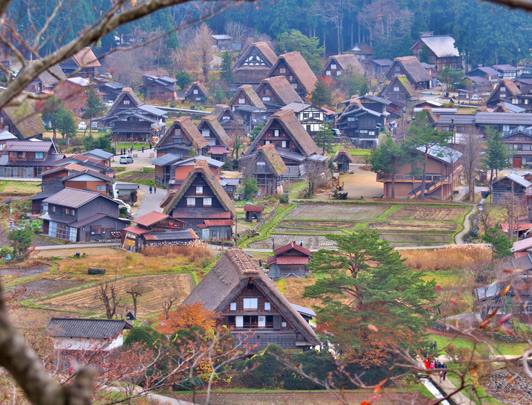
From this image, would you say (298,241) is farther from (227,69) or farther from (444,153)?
(227,69)

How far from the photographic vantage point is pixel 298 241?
31.7 metres

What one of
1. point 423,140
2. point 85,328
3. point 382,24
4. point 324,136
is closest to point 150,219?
point 85,328

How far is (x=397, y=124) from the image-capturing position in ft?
178

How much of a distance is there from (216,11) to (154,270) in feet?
77.5

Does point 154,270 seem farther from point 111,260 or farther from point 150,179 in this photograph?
point 150,179

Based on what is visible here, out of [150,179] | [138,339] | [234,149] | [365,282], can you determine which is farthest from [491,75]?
[138,339]

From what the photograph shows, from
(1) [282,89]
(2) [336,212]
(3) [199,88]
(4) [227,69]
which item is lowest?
(2) [336,212]

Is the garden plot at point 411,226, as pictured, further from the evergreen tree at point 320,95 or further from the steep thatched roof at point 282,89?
the steep thatched roof at point 282,89

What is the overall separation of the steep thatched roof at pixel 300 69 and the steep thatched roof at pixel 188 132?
Result: 53.2 feet

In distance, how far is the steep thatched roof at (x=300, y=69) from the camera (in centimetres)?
5925

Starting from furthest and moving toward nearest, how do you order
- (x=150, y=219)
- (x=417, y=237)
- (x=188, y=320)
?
1. (x=417, y=237)
2. (x=150, y=219)
3. (x=188, y=320)

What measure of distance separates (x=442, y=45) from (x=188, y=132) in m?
31.0

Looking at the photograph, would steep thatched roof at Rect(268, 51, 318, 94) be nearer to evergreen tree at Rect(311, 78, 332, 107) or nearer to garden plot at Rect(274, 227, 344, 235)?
evergreen tree at Rect(311, 78, 332, 107)

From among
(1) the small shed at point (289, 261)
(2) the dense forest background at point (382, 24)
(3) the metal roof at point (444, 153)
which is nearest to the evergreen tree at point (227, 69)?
(2) the dense forest background at point (382, 24)
